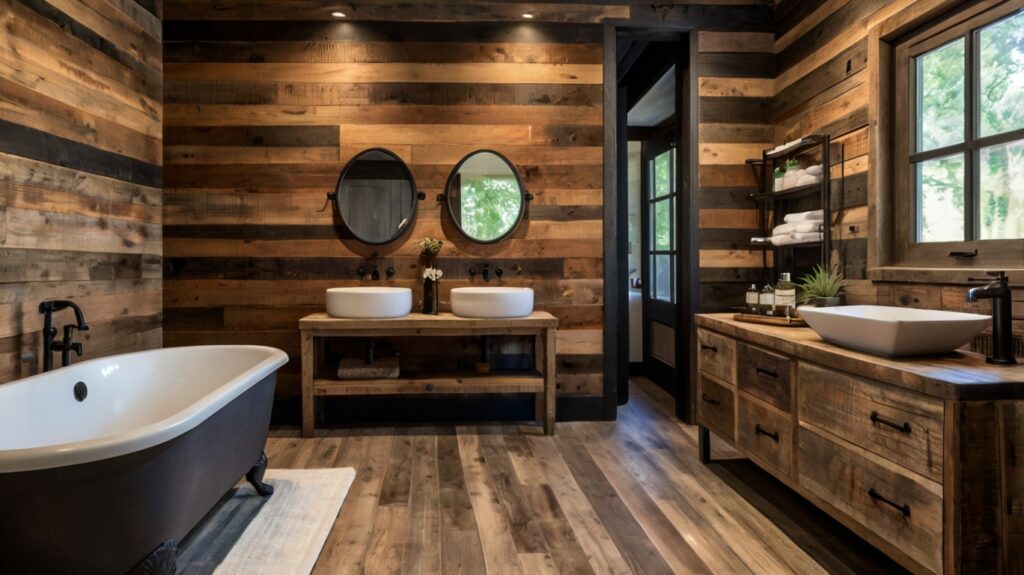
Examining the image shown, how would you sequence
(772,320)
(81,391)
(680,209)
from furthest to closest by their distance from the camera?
(680,209), (772,320), (81,391)

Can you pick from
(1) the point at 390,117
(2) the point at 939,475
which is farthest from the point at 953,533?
(1) the point at 390,117

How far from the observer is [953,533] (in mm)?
1394

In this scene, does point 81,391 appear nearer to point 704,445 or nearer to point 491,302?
point 491,302

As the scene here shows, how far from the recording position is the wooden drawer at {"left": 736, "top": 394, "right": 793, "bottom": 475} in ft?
6.98

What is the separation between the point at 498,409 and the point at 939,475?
253 centimetres

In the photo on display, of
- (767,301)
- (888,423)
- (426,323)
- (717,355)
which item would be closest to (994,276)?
(888,423)

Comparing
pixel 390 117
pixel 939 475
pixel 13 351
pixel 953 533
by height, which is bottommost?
pixel 953 533

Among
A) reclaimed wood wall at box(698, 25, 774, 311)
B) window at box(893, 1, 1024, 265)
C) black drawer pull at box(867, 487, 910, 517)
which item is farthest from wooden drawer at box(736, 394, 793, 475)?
reclaimed wood wall at box(698, 25, 774, 311)

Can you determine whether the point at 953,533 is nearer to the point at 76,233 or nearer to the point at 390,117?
the point at 390,117

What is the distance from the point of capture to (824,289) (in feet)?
8.95

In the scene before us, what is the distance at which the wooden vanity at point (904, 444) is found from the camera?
1.39m

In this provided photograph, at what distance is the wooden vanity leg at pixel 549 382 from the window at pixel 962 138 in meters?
1.77

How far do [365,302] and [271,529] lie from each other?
1.37 meters

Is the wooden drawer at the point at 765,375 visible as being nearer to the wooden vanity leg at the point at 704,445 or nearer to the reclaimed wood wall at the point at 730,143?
the wooden vanity leg at the point at 704,445
